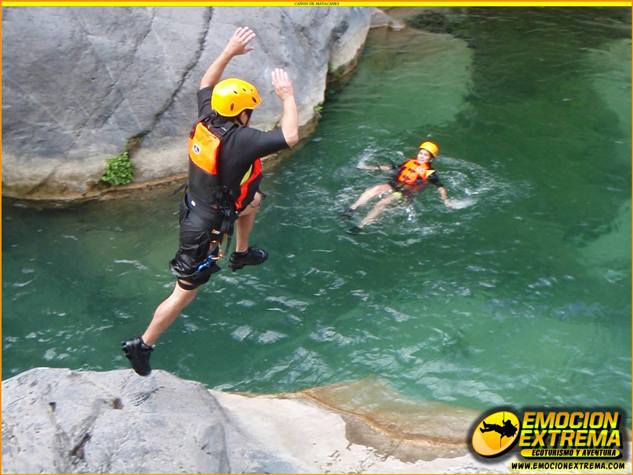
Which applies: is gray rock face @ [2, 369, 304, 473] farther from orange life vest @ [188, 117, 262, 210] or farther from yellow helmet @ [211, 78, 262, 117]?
yellow helmet @ [211, 78, 262, 117]

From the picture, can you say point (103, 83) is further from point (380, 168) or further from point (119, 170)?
point (380, 168)

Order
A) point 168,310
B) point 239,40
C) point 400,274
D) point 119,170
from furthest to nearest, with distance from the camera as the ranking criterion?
point 119,170 → point 400,274 → point 239,40 → point 168,310

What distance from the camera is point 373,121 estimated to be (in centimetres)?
1196

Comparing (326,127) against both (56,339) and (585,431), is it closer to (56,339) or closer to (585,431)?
(56,339)

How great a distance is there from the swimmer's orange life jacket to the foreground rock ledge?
162 inches

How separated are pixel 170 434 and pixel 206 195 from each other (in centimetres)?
199

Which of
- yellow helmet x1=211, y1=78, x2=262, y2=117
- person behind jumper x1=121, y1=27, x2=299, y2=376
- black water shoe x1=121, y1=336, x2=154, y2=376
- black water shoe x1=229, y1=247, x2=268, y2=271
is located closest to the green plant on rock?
black water shoe x1=229, y1=247, x2=268, y2=271

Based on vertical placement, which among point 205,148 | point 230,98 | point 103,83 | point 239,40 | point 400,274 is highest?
point 239,40

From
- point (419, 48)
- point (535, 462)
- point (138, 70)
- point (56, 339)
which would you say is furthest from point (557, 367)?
point (419, 48)

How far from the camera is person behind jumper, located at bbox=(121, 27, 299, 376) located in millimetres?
4801

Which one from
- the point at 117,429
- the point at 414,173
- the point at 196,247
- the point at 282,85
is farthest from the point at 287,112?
the point at 414,173

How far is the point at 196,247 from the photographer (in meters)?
5.25

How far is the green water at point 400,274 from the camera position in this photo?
6922 millimetres

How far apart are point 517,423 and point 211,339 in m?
3.62
